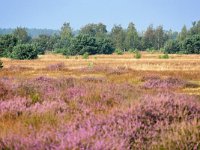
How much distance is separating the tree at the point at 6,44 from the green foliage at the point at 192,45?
126 feet

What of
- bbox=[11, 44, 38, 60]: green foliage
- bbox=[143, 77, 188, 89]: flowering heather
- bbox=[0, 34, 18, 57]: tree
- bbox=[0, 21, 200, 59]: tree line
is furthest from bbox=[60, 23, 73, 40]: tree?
bbox=[143, 77, 188, 89]: flowering heather

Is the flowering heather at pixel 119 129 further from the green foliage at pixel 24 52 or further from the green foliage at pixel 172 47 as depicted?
the green foliage at pixel 172 47

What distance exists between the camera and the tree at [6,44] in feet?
280

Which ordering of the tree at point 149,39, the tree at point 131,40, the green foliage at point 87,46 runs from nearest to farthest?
the green foliage at point 87,46, the tree at point 131,40, the tree at point 149,39

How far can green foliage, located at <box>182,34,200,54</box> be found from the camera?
94000mm

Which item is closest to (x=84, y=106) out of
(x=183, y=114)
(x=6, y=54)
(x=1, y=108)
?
(x=1, y=108)

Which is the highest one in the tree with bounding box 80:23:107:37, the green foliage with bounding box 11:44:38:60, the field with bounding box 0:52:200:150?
the tree with bounding box 80:23:107:37

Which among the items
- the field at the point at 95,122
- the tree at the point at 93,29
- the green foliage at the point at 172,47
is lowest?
the green foliage at the point at 172,47

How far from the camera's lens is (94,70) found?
102ft

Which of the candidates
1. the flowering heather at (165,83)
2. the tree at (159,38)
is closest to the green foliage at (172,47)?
the tree at (159,38)

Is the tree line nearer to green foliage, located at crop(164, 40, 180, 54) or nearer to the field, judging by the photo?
green foliage, located at crop(164, 40, 180, 54)

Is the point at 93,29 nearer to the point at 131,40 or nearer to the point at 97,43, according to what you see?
the point at 131,40

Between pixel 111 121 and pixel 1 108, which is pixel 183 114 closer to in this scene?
pixel 111 121

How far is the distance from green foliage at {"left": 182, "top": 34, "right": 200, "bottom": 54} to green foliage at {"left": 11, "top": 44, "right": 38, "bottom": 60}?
131ft
